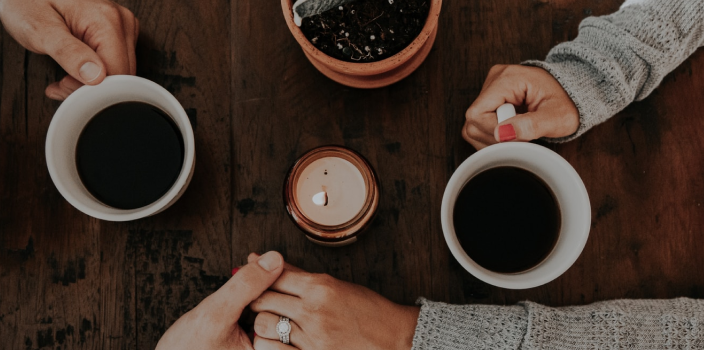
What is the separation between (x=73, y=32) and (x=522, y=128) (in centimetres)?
80

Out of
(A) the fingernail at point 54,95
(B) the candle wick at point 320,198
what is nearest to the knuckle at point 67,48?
(A) the fingernail at point 54,95

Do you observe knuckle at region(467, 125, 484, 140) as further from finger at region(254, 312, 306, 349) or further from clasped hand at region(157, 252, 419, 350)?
finger at region(254, 312, 306, 349)

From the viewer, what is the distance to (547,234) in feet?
2.48

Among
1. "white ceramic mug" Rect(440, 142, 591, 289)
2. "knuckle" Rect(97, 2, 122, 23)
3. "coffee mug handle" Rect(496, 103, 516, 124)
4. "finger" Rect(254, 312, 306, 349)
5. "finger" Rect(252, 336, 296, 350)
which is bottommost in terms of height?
"finger" Rect(252, 336, 296, 350)

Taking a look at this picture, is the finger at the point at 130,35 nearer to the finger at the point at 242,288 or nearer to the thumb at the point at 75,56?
the thumb at the point at 75,56

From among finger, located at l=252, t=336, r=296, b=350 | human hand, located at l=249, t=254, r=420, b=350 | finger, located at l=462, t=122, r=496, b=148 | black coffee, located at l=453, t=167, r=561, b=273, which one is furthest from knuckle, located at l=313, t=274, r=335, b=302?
finger, located at l=462, t=122, r=496, b=148

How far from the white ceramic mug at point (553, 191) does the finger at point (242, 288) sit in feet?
1.02

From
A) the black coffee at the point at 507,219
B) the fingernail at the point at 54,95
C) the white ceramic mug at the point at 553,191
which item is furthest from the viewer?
the fingernail at the point at 54,95

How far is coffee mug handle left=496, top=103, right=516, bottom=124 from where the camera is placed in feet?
2.33

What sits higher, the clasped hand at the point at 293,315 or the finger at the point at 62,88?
the finger at the point at 62,88

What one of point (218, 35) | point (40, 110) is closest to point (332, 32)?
point (218, 35)

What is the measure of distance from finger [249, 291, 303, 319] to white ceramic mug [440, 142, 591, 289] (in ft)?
1.01

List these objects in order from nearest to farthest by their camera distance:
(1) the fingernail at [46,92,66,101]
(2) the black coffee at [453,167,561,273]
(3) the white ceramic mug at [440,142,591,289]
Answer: (3) the white ceramic mug at [440,142,591,289], (2) the black coffee at [453,167,561,273], (1) the fingernail at [46,92,66,101]

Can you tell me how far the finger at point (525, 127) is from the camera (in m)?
0.69
